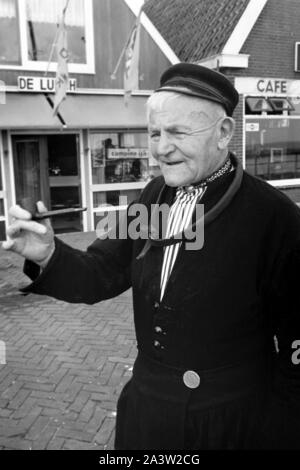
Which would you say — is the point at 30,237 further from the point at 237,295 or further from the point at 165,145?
the point at 237,295

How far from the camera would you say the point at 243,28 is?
Result: 1057cm

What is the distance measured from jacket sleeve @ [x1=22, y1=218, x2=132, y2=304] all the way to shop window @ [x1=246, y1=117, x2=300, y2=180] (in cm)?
1029

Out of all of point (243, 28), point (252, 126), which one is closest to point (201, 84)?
point (243, 28)

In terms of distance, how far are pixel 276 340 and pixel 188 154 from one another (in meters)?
0.74

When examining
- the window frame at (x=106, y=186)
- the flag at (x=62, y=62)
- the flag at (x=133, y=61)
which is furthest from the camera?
the window frame at (x=106, y=186)

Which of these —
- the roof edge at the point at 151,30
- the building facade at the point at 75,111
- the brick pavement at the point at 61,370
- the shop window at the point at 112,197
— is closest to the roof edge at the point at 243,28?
the roof edge at the point at 151,30

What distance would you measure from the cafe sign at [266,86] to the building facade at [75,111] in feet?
6.18

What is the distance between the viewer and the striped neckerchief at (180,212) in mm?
1632

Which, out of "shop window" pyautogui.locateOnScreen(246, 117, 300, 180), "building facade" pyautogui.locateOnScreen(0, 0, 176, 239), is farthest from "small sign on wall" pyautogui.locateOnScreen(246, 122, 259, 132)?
"building facade" pyautogui.locateOnScreen(0, 0, 176, 239)

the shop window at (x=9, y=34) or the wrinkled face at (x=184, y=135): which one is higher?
the shop window at (x=9, y=34)

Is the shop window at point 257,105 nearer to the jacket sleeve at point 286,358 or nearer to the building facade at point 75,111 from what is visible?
the building facade at point 75,111

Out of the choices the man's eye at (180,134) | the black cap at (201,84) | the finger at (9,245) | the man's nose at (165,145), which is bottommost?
the finger at (9,245)

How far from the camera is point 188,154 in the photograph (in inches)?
60.2
